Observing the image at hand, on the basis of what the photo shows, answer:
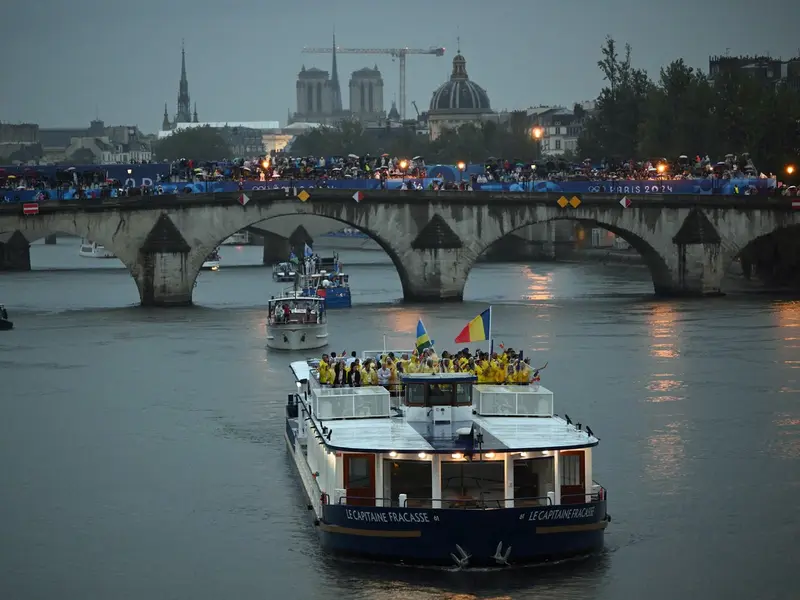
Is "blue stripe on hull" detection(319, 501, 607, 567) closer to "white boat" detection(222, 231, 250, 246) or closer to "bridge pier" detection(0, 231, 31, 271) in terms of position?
"bridge pier" detection(0, 231, 31, 271)

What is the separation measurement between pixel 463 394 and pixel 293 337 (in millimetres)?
31906

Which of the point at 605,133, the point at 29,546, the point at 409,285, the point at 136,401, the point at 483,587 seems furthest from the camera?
the point at 605,133

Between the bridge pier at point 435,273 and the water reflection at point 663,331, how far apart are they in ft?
33.9

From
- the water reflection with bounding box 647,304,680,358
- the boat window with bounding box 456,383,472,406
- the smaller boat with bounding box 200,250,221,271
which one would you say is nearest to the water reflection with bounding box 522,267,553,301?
the water reflection with bounding box 647,304,680,358

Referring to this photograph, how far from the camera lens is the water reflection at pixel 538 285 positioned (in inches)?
3757

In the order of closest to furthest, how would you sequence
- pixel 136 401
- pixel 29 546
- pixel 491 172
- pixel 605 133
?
pixel 29 546 < pixel 136 401 < pixel 491 172 < pixel 605 133

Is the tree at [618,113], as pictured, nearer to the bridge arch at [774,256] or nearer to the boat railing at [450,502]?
the bridge arch at [774,256]

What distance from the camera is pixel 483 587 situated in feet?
112

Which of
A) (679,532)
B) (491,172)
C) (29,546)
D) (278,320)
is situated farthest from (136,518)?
(491,172)

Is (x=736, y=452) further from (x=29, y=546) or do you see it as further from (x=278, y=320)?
(x=278, y=320)

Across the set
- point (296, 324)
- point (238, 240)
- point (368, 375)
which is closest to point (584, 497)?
point (368, 375)

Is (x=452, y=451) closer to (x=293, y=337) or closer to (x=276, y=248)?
(x=293, y=337)

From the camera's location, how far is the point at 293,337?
69.5m

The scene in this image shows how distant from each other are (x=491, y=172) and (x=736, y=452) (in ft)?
175
